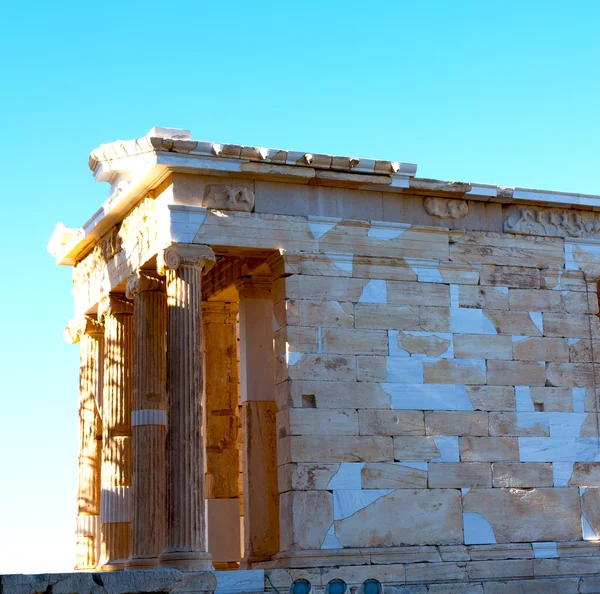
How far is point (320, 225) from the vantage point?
2006 cm

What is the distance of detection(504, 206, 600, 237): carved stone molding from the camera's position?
21.6 meters

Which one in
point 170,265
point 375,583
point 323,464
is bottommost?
point 375,583

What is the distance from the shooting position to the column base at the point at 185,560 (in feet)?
59.3

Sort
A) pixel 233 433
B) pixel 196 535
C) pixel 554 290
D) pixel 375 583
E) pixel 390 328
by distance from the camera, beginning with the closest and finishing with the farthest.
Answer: pixel 375 583 → pixel 196 535 → pixel 390 328 → pixel 554 290 → pixel 233 433

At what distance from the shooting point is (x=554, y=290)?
21516 mm

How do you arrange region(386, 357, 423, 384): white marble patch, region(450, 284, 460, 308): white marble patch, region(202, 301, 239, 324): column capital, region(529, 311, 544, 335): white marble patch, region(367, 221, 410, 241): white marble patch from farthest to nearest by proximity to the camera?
region(202, 301, 239, 324): column capital < region(529, 311, 544, 335): white marble patch < region(450, 284, 460, 308): white marble patch < region(367, 221, 410, 241): white marble patch < region(386, 357, 423, 384): white marble patch

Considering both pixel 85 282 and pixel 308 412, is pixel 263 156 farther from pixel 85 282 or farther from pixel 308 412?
pixel 85 282

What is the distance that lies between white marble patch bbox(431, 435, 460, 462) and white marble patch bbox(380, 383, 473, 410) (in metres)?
0.50

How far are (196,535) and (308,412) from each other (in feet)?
8.34

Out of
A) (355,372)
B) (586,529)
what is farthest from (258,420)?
(586,529)

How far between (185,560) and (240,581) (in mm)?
858

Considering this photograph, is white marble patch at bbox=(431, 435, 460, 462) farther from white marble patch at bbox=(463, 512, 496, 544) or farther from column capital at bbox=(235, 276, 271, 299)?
column capital at bbox=(235, 276, 271, 299)

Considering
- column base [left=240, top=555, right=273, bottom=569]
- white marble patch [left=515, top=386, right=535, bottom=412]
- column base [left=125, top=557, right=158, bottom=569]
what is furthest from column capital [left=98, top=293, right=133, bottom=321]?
white marble patch [left=515, top=386, right=535, bottom=412]

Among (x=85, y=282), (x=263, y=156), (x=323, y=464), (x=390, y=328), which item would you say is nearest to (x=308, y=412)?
(x=323, y=464)
